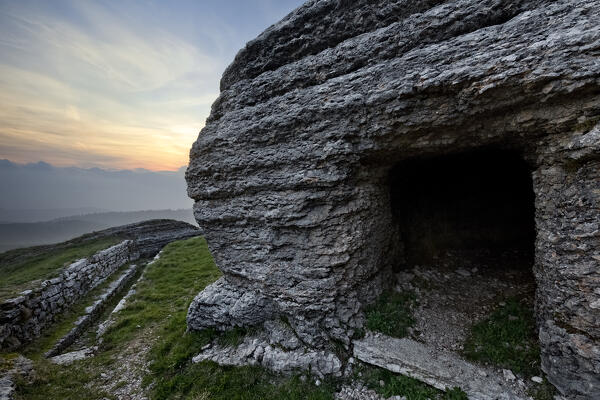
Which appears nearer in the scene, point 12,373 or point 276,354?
point 276,354

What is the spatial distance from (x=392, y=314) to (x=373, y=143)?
4.68m

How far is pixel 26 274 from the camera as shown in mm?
13703

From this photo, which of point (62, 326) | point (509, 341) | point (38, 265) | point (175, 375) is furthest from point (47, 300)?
point (509, 341)

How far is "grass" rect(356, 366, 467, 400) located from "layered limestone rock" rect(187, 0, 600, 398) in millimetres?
909

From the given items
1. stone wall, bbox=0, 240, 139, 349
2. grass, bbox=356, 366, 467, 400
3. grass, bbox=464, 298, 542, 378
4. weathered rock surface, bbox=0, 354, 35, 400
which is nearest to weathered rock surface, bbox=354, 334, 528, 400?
grass, bbox=356, 366, 467, 400

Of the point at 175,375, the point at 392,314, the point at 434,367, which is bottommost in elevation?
the point at 175,375

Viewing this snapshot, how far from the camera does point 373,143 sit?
633 cm

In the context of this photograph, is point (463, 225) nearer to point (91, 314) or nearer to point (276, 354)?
point (276, 354)

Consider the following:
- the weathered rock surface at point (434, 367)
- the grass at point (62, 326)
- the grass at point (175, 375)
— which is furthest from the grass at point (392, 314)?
the grass at point (62, 326)

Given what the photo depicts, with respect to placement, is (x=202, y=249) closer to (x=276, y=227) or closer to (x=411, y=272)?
(x=276, y=227)

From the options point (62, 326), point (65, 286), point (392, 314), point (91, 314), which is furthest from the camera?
point (65, 286)

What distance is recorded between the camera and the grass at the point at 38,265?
11711 mm

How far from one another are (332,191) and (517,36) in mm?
4737

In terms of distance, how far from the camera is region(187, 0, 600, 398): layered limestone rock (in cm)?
455
